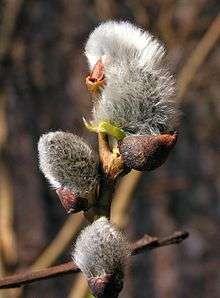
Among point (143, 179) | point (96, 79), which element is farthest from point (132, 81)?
point (143, 179)

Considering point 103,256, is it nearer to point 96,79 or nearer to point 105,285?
point 105,285

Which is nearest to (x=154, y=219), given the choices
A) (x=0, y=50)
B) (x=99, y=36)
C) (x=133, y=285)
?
(x=133, y=285)

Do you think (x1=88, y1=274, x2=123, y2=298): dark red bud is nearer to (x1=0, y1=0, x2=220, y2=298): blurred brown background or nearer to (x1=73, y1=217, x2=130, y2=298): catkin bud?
(x1=73, y1=217, x2=130, y2=298): catkin bud

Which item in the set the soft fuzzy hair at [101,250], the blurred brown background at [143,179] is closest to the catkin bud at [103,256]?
the soft fuzzy hair at [101,250]

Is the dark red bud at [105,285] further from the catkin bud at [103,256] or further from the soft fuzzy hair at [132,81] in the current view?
the soft fuzzy hair at [132,81]

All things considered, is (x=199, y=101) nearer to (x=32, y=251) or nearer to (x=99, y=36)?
(x=32, y=251)

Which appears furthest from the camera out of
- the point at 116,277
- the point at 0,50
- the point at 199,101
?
the point at 199,101

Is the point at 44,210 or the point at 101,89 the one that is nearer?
the point at 101,89
